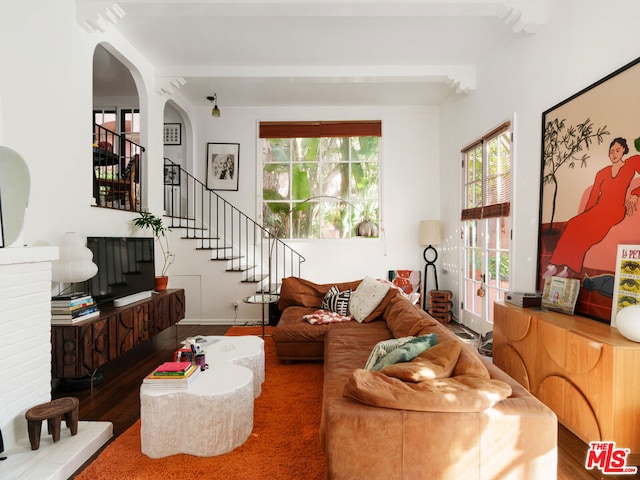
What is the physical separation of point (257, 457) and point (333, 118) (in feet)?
18.0

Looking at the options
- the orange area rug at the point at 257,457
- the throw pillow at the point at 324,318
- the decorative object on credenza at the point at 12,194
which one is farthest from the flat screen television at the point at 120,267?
the throw pillow at the point at 324,318

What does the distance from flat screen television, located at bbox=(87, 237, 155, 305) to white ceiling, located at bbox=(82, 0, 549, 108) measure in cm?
208

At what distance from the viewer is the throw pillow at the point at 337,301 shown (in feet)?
13.7

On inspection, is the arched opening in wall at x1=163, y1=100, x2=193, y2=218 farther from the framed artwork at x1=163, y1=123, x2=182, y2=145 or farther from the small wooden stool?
the small wooden stool

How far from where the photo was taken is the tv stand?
3665mm

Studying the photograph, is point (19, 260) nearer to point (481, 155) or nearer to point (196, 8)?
point (196, 8)

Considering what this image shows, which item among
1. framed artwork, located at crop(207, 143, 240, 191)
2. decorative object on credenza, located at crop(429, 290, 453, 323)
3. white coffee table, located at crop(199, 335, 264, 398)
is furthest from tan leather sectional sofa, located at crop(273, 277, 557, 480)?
framed artwork, located at crop(207, 143, 240, 191)

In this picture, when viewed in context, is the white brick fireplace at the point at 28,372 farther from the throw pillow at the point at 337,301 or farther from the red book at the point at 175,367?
the throw pillow at the point at 337,301

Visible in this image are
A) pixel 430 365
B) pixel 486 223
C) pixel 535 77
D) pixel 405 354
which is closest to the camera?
pixel 430 365

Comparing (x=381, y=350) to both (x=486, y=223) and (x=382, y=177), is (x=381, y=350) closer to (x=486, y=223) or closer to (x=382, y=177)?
(x=486, y=223)

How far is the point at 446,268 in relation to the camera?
6062 mm

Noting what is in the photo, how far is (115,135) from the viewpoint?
4477 mm

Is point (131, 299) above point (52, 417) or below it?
above

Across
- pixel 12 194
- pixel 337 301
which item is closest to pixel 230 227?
pixel 337 301
